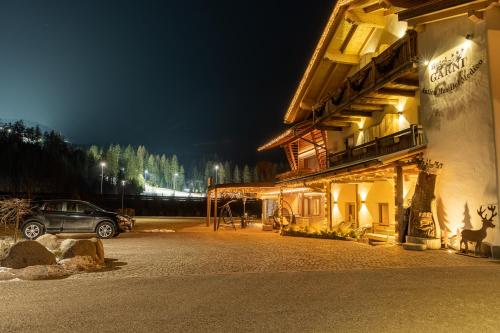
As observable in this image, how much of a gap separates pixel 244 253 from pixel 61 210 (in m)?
9.32

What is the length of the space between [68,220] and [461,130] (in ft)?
51.0

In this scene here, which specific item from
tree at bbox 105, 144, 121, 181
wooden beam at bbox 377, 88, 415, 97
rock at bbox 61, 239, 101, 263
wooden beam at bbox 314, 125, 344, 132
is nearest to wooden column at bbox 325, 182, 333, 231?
wooden beam at bbox 314, 125, 344, 132

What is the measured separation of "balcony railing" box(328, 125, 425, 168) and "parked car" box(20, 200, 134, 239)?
474 inches

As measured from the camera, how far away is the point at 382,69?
16.6 meters

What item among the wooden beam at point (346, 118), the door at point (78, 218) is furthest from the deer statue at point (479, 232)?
the door at point (78, 218)

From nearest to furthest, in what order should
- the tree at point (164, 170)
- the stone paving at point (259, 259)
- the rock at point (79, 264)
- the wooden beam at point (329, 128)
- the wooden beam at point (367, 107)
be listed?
1. the rock at point (79, 264)
2. the stone paving at point (259, 259)
3. the wooden beam at point (367, 107)
4. the wooden beam at point (329, 128)
5. the tree at point (164, 170)

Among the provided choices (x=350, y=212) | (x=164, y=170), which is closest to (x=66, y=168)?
(x=164, y=170)

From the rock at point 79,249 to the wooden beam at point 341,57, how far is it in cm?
1632

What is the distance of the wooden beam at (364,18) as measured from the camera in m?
18.6

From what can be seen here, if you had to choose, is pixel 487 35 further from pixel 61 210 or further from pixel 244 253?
pixel 61 210

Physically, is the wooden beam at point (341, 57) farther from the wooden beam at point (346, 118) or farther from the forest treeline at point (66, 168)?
the forest treeline at point (66, 168)

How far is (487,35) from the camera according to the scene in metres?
11.7

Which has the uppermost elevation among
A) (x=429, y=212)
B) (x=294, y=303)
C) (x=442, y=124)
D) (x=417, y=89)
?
(x=417, y=89)

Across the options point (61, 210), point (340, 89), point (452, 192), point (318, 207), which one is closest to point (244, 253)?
point (452, 192)
